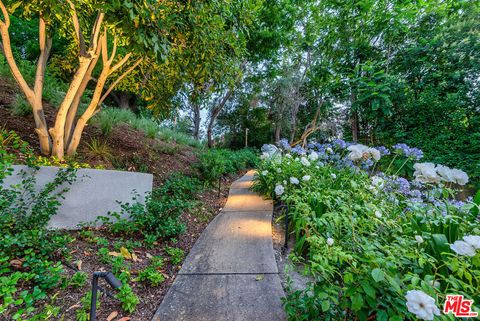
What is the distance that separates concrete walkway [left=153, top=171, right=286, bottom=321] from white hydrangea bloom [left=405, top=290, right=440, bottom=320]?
96 centimetres

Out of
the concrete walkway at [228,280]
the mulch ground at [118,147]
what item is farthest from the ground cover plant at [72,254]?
the mulch ground at [118,147]

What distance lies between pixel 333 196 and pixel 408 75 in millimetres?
6031

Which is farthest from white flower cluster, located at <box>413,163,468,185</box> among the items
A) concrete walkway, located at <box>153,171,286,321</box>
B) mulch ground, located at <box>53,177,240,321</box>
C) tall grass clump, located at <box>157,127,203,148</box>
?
tall grass clump, located at <box>157,127,203,148</box>

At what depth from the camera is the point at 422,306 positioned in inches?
31.9

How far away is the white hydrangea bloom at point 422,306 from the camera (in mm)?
794

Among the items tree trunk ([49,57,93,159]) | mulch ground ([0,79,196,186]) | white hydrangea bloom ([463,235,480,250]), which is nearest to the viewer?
white hydrangea bloom ([463,235,480,250])

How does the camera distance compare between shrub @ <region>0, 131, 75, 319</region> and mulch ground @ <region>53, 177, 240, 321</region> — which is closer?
shrub @ <region>0, 131, 75, 319</region>

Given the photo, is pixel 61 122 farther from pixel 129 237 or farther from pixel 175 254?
pixel 175 254

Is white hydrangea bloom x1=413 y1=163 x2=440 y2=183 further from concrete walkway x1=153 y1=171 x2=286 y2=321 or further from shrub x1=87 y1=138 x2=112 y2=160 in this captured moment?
shrub x1=87 y1=138 x2=112 y2=160

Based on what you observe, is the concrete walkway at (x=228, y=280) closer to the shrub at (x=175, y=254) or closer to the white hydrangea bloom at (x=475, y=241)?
the shrub at (x=175, y=254)

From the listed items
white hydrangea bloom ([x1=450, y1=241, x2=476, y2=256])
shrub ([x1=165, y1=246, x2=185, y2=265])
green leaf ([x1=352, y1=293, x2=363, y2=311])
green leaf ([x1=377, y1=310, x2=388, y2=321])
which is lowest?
shrub ([x1=165, y1=246, x2=185, y2=265])

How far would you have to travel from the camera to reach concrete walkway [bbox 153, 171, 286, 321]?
1.58 m

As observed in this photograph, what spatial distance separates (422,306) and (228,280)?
1510 millimetres

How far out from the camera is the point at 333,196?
8.22 ft
